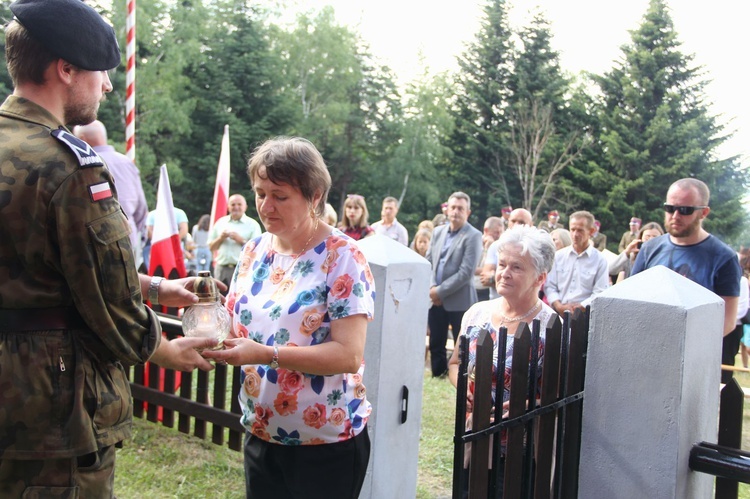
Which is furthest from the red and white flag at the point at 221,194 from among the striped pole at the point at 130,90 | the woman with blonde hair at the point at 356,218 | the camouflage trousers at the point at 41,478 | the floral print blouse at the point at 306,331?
the camouflage trousers at the point at 41,478

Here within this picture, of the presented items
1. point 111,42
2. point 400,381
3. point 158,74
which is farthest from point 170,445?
point 158,74

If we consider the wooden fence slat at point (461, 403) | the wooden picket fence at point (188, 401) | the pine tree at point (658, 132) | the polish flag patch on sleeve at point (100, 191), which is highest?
the pine tree at point (658, 132)

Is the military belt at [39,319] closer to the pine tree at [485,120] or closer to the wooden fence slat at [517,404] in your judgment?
the wooden fence slat at [517,404]

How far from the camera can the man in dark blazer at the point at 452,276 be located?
26.2ft

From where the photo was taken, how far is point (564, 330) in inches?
104

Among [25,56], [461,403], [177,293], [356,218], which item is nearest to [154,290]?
[177,293]

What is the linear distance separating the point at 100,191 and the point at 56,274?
0.23 metres

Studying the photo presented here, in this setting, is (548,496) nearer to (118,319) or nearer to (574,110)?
(118,319)

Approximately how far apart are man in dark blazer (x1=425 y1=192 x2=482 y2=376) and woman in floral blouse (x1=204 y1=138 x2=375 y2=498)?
18.1 feet

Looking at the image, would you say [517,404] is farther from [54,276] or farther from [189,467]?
[189,467]

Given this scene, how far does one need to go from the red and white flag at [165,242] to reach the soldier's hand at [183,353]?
3917 mm

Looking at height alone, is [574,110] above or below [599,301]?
above

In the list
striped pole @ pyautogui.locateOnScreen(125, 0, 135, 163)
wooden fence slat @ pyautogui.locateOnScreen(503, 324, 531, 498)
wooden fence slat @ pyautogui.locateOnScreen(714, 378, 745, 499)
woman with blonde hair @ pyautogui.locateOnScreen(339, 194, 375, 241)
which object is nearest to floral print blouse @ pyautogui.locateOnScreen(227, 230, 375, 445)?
wooden fence slat @ pyautogui.locateOnScreen(503, 324, 531, 498)

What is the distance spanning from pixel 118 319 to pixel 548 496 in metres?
1.77
